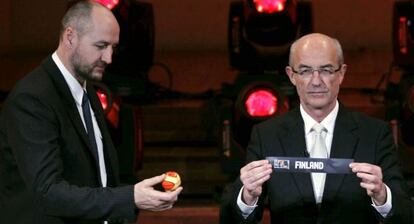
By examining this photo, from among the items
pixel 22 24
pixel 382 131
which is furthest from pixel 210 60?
pixel 382 131

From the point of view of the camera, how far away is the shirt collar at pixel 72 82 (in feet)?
10.5

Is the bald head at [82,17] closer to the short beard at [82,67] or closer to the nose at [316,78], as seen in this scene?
the short beard at [82,67]

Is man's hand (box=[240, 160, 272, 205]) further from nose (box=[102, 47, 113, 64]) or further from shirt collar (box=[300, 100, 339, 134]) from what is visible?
nose (box=[102, 47, 113, 64])

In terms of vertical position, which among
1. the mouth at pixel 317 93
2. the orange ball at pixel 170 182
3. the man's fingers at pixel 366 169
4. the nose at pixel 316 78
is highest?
the nose at pixel 316 78

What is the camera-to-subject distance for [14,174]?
122 inches

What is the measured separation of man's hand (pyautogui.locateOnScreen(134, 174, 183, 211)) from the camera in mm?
2930

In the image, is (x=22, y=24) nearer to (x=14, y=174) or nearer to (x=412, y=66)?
(x=412, y=66)

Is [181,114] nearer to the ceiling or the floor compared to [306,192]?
nearer to the floor

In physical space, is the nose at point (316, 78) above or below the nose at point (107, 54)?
below

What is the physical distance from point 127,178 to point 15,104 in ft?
9.35

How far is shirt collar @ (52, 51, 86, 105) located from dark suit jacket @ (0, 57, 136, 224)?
0.02m

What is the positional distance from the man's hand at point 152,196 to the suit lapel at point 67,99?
0.80ft

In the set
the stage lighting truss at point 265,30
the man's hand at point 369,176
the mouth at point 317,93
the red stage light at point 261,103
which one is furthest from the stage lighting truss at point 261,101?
the man's hand at point 369,176

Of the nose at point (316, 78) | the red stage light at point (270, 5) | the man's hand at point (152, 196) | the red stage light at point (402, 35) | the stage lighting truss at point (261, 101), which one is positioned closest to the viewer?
the man's hand at point (152, 196)
